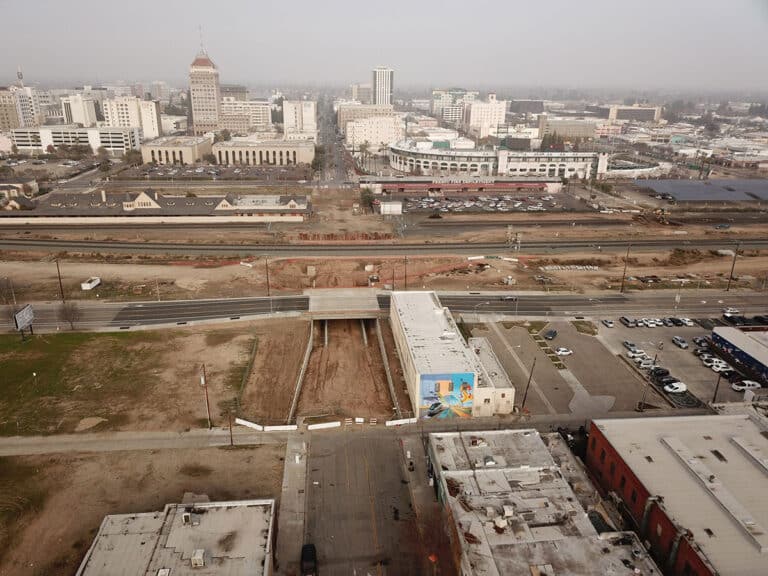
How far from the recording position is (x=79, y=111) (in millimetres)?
169125

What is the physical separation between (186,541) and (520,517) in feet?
43.6

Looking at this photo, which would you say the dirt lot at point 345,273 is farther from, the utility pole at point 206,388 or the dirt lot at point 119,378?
the utility pole at point 206,388

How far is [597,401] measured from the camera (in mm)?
33156

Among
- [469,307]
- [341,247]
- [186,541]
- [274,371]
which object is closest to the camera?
[186,541]

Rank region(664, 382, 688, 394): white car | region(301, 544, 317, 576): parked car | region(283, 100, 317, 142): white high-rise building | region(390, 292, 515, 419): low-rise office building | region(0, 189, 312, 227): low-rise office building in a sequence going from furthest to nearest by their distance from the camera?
region(283, 100, 317, 142): white high-rise building
region(0, 189, 312, 227): low-rise office building
region(664, 382, 688, 394): white car
region(390, 292, 515, 419): low-rise office building
region(301, 544, 317, 576): parked car

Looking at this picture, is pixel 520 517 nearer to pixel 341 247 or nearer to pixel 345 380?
pixel 345 380

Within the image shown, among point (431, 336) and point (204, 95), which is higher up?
point (204, 95)

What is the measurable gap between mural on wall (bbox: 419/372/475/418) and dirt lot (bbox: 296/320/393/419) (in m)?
2.58

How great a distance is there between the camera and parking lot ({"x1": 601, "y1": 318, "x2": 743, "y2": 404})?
113 ft

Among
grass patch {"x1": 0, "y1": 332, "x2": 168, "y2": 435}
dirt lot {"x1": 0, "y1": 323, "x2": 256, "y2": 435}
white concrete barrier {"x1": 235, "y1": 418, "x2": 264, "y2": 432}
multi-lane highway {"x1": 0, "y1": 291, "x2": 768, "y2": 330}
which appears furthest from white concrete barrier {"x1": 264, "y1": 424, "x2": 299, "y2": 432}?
multi-lane highway {"x1": 0, "y1": 291, "x2": 768, "y2": 330}

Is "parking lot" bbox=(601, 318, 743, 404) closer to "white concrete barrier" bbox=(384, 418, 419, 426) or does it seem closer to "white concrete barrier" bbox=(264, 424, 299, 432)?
"white concrete barrier" bbox=(384, 418, 419, 426)

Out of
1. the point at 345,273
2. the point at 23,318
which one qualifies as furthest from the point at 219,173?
the point at 23,318

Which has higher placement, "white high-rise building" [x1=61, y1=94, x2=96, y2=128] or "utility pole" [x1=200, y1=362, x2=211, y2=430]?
"white high-rise building" [x1=61, y1=94, x2=96, y2=128]

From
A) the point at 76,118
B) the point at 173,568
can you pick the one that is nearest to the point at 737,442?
the point at 173,568
